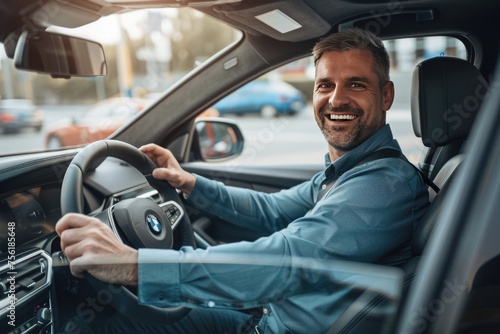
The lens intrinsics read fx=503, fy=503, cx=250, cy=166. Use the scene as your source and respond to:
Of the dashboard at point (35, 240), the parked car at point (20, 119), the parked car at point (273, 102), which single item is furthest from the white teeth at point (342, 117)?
the parked car at point (273, 102)

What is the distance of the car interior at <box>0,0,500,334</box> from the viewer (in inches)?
34.3

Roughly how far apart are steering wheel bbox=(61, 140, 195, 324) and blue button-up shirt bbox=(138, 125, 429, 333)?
241 mm

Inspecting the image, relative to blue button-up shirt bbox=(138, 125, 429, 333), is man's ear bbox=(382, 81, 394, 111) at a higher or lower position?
higher

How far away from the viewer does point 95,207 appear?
5.86 feet

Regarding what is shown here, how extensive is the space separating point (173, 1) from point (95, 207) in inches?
30.8

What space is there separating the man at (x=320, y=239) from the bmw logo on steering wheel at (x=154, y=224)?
12.1 inches

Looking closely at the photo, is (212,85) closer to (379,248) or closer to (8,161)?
(8,161)

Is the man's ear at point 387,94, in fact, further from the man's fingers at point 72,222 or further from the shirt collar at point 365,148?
the man's fingers at point 72,222

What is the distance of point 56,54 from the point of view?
63.4 inches

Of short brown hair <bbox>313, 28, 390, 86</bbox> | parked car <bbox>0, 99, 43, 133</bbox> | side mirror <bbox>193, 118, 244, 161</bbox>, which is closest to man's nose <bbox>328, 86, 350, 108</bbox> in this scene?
short brown hair <bbox>313, 28, 390, 86</bbox>

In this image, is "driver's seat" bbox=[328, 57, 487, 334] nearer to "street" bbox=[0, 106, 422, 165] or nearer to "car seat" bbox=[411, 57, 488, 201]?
"car seat" bbox=[411, 57, 488, 201]

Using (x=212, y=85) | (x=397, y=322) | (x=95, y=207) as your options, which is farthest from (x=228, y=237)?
(x=397, y=322)

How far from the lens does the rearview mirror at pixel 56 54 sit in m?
1.55

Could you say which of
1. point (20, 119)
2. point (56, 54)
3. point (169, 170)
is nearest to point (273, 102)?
point (20, 119)
